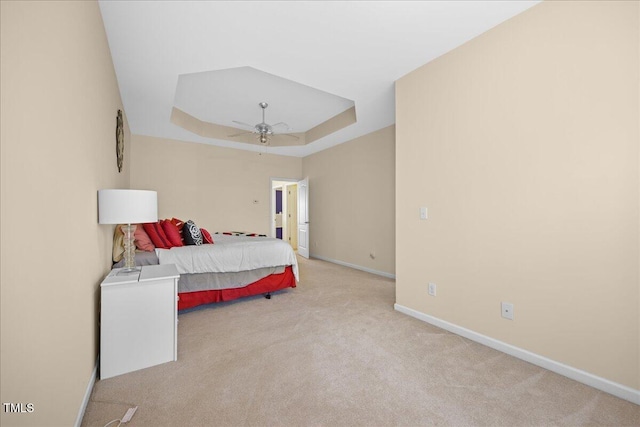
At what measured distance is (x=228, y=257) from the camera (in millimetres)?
3305

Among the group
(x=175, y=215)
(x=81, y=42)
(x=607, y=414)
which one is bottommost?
(x=607, y=414)

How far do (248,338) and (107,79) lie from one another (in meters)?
2.69

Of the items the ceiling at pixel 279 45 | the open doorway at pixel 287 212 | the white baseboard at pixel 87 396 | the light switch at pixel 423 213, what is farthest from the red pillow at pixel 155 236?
the open doorway at pixel 287 212

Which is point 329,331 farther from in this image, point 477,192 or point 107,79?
point 107,79

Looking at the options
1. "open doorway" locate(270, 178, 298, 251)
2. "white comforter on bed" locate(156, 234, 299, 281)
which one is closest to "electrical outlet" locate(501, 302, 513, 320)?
"white comforter on bed" locate(156, 234, 299, 281)

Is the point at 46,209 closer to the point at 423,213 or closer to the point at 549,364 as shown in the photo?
the point at 423,213

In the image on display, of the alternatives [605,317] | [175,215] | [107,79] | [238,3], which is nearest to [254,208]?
[175,215]

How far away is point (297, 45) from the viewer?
2.52m

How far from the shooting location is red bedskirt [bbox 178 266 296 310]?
3.11 meters

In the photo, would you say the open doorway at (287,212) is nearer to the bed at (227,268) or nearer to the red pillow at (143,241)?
the bed at (227,268)

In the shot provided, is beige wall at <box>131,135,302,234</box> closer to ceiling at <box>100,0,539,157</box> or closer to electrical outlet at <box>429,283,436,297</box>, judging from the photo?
ceiling at <box>100,0,539,157</box>

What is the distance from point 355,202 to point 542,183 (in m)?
3.65

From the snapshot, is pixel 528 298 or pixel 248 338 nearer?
pixel 528 298

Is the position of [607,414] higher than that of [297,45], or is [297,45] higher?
[297,45]
